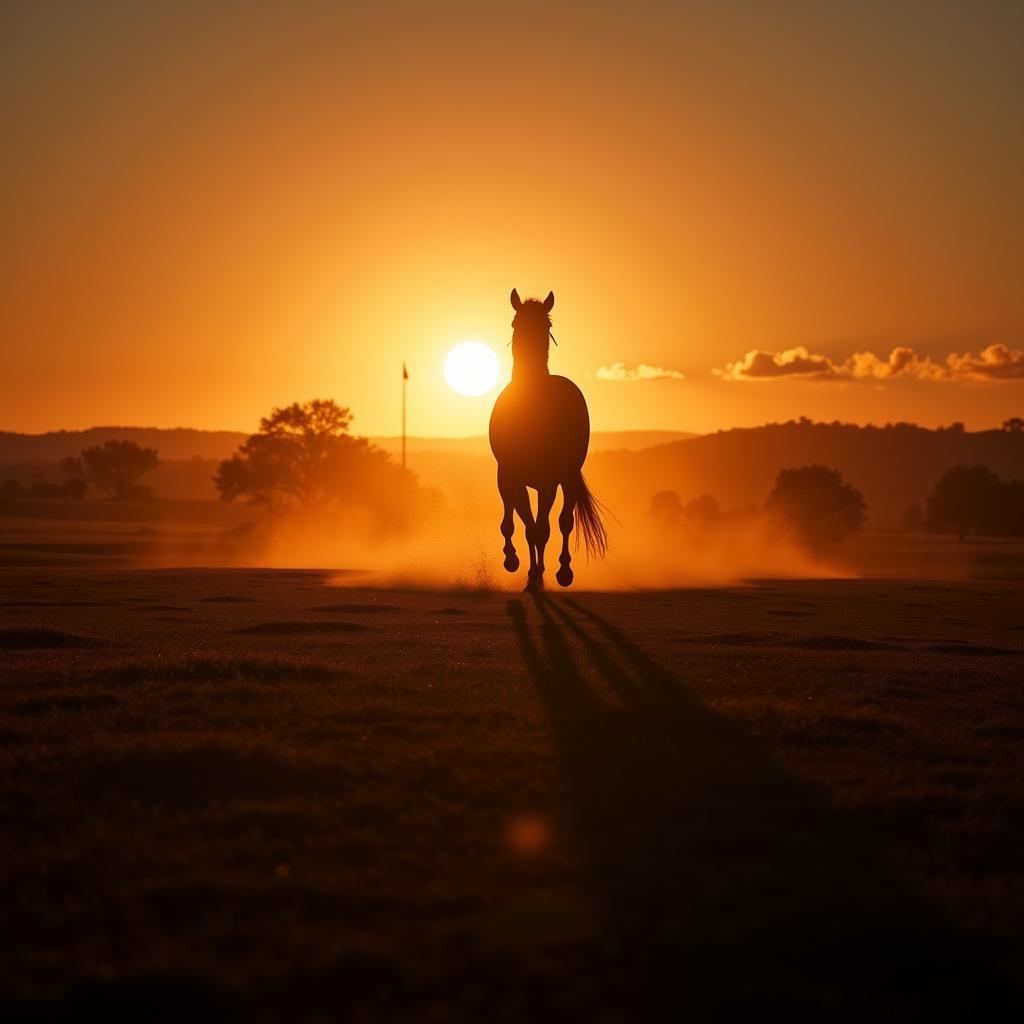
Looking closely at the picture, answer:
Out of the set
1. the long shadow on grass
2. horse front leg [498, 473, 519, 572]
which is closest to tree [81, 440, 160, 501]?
horse front leg [498, 473, 519, 572]

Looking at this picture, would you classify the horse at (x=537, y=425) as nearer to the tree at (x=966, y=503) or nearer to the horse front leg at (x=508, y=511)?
the horse front leg at (x=508, y=511)

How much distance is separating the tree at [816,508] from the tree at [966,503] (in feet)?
44.4

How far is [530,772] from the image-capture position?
296 inches

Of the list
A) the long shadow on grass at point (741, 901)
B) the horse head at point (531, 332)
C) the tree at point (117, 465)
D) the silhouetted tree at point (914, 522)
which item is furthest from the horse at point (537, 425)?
the silhouetted tree at point (914, 522)

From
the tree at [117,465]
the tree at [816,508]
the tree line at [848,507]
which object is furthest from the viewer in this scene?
the tree at [117,465]

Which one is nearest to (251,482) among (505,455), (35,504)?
(35,504)

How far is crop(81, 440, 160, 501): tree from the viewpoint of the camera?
134375mm

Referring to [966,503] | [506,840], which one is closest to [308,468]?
[966,503]

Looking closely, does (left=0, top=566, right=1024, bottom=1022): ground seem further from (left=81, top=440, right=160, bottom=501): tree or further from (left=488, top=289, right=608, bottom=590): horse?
(left=81, top=440, right=160, bottom=501): tree

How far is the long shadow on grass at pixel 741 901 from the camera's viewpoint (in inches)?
171

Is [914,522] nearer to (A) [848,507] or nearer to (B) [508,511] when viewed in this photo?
(A) [848,507]

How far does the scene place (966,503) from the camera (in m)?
101

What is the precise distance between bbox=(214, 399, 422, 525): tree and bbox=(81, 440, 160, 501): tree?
4582 centimetres

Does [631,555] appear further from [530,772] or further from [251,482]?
[251,482]
